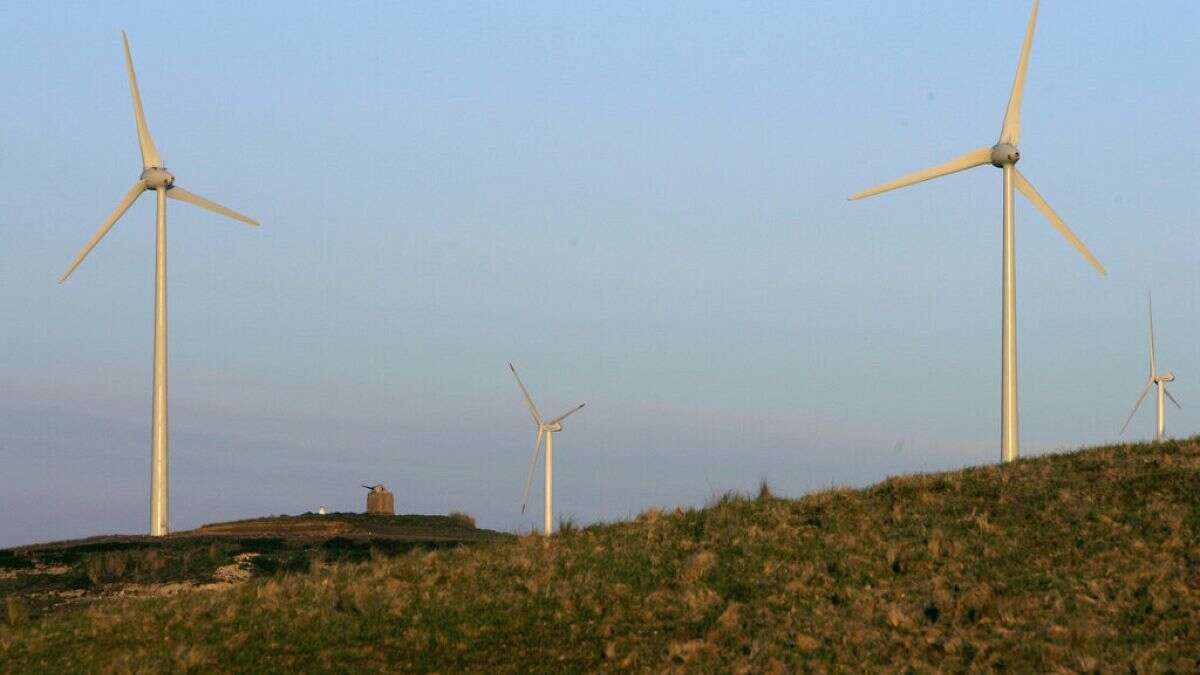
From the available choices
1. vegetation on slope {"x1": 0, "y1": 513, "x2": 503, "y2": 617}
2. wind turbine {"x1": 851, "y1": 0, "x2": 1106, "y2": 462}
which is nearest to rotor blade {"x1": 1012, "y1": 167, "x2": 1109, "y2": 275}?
wind turbine {"x1": 851, "y1": 0, "x2": 1106, "y2": 462}

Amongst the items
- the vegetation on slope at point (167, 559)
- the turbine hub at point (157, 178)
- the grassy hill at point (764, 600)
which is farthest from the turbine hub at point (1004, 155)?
the turbine hub at point (157, 178)

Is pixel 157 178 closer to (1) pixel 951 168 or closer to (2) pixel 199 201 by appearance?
(2) pixel 199 201

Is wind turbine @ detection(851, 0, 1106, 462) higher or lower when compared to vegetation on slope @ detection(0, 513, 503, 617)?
higher

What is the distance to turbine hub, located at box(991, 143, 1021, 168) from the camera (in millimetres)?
55938

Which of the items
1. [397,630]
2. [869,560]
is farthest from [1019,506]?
[397,630]

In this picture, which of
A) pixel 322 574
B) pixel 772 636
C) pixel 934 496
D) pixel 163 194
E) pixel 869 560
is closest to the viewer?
pixel 772 636

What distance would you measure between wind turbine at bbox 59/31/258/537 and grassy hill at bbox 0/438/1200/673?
17.4m

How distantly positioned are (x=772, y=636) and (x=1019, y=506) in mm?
11238

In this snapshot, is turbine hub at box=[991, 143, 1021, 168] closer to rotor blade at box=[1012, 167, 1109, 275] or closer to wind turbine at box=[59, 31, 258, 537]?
rotor blade at box=[1012, 167, 1109, 275]

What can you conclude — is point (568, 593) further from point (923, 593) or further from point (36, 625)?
point (36, 625)

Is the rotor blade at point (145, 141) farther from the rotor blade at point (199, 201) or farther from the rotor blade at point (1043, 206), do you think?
the rotor blade at point (1043, 206)

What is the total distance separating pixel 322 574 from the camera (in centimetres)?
3781

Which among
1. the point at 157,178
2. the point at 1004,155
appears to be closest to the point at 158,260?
the point at 157,178

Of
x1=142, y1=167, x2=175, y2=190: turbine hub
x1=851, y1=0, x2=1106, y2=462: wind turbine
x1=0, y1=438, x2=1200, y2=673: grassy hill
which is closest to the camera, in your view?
x1=0, y1=438, x2=1200, y2=673: grassy hill
